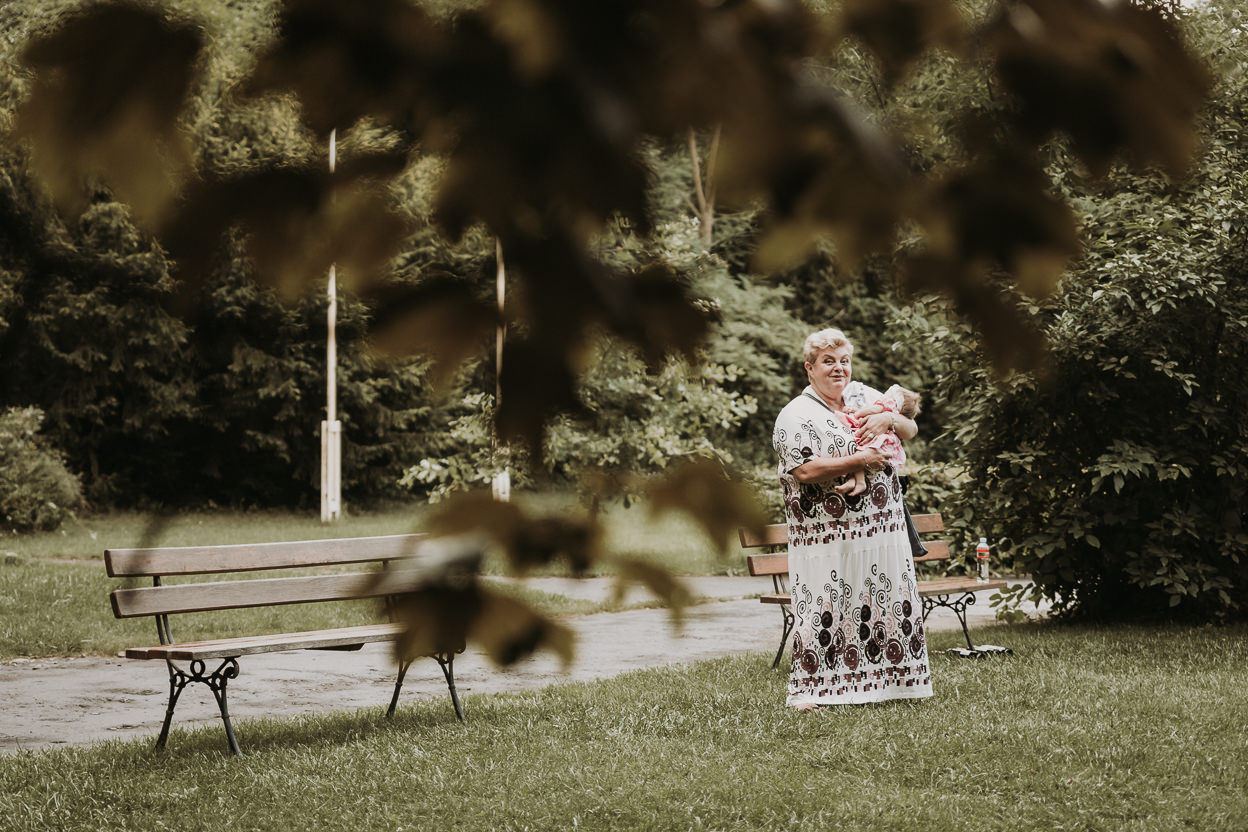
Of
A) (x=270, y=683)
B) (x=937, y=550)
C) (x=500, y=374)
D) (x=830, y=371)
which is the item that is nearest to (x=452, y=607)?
(x=500, y=374)

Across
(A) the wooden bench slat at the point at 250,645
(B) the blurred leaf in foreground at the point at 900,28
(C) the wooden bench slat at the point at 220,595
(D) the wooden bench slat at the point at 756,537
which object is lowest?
(A) the wooden bench slat at the point at 250,645

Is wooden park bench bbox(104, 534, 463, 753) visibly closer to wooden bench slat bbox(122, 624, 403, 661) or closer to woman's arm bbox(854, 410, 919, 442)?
wooden bench slat bbox(122, 624, 403, 661)

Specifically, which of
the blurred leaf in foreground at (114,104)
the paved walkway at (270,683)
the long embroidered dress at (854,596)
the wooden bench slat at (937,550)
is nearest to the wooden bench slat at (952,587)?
the wooden bench slat at (937,550)

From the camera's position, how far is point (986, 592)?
43.1ft

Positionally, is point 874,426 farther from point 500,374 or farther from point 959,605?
point 500,374

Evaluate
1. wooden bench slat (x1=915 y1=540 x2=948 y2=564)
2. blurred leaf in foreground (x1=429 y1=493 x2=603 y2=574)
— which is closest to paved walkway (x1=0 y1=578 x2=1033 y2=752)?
A: wooden bench slat (x1=915 y1=540 x2=948 y2=564)

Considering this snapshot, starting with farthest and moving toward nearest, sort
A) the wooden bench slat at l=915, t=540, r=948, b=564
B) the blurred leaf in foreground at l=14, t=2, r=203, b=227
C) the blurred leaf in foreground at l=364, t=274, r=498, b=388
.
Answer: the wooden bench slat at l=915, t=540, r=948, b=564
the blurred leaf in foreground at l=364, t=274, r=498, b=388
the blurred leaf in foreground at l=14, t=2, r=203, b=227

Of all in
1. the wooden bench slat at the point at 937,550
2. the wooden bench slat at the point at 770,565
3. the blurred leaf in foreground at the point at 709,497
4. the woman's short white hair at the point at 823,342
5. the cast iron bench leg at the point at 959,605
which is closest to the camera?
the blurred leaf in foreground at the point at 709,497

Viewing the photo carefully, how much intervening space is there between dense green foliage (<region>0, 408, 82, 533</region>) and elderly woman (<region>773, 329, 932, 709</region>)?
16.0 metres

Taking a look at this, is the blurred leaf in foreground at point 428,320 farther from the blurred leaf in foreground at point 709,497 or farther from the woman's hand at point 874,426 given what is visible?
the woman's hand at point 874,426

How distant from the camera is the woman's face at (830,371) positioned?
627 cm

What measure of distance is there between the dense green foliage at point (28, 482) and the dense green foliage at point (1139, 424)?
1478 cm

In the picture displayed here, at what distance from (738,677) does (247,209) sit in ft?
22.4

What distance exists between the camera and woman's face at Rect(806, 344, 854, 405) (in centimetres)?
627
